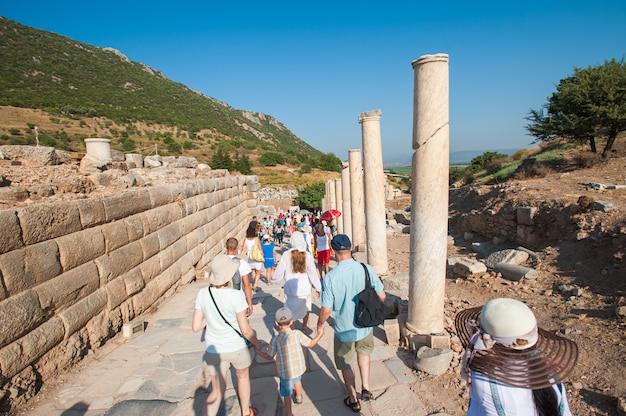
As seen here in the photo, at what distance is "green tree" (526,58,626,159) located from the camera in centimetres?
1609

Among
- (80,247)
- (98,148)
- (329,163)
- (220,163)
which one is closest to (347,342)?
(80,247)

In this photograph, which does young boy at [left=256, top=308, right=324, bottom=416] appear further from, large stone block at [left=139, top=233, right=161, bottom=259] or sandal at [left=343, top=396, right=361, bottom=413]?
large stone block at [left=139, top=233, right=161, bottom=259]

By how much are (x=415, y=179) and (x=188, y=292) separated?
5.47 metres

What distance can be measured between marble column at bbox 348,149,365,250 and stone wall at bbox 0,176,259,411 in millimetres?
5713

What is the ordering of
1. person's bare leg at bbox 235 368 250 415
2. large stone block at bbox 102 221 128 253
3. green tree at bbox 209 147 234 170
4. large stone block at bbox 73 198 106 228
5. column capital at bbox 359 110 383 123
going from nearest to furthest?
person's bare leg at bbox 235 368 250 415
large stone block at bbox 73 198 106 228
large stone block at bbox 102 221 128 253
column capital at bbox 359 110 383 123
green tree at bbox 209 147 234 170

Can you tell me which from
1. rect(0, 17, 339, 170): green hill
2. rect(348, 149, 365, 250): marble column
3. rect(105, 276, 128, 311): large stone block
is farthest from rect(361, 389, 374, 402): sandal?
rect(0, 17, 339, 170): green hill

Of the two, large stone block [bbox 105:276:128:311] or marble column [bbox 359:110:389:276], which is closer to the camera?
large stone block [bbox 105:276:128:311]

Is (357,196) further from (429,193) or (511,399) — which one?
(511,399)

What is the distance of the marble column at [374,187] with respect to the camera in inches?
291

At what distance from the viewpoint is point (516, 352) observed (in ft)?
5.94

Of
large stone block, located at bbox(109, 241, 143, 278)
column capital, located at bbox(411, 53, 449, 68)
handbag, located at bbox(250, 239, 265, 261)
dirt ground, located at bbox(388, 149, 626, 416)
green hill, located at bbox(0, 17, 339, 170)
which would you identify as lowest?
dirt ground, located at bbox(388, 149, 626, 416)

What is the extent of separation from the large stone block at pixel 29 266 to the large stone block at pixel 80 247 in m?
0.10

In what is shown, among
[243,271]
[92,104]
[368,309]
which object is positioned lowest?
[243,271]

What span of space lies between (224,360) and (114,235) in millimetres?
3103
